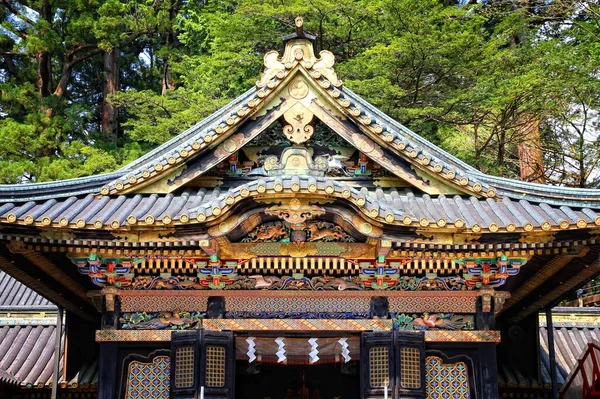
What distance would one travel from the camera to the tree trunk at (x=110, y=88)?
28625 mm

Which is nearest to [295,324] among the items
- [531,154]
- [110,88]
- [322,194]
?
[322,194]

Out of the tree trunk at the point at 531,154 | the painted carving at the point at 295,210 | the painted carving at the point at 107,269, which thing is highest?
the tree trunk at the point at 531,154

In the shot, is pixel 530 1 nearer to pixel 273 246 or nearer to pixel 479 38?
pixel 479 38

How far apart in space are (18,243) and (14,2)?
2155 cm

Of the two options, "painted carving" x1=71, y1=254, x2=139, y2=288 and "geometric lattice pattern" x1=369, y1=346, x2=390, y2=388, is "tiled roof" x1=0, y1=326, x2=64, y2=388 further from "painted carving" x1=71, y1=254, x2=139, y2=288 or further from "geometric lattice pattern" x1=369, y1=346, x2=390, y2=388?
"geometric lattice pattern" x1=369, y1=346, x2=390, y2=388

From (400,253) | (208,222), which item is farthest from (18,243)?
(400,253)

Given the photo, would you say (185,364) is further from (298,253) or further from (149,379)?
(298,253)

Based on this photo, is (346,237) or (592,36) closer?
(346,237)

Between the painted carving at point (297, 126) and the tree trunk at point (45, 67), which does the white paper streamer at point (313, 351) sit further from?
the tree trunk at point (45, 67)

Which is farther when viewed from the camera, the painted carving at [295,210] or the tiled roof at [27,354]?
the tiled roof at [27,354]

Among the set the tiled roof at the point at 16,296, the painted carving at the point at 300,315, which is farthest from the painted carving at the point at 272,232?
the tiled roof at the point at 16,296

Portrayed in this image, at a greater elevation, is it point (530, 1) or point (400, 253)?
point (530, 1)

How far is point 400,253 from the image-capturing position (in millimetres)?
9375

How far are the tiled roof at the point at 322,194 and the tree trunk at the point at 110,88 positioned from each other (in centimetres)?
1924
